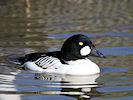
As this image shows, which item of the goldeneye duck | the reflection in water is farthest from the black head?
the reflection in water

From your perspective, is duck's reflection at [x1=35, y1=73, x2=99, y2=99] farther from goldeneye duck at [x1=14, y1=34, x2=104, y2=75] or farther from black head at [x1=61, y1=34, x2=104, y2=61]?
black head at [x1=61, y1=34, x2=104, y2=61]

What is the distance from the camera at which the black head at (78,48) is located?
37.7 feet

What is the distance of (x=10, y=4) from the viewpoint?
2064 cm

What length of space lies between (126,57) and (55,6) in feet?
25.3

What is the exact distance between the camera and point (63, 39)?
590 inches

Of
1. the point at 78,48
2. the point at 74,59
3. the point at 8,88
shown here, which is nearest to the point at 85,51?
the point at 78,48

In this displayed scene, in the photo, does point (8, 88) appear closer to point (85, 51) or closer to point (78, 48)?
point (78, 48)

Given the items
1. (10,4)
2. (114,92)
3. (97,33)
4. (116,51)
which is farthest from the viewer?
(10,4)

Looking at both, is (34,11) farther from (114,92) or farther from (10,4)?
(114,92)

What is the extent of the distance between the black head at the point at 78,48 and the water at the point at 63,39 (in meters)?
0.52

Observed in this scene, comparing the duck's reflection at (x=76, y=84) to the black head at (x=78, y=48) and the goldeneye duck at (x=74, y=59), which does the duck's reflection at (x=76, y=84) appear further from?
the black head at (x=78, y=48)

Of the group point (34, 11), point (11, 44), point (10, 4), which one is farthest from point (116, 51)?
point (10, 4)

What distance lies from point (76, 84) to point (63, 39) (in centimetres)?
445

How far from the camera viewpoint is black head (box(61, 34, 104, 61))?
11.5 metres
